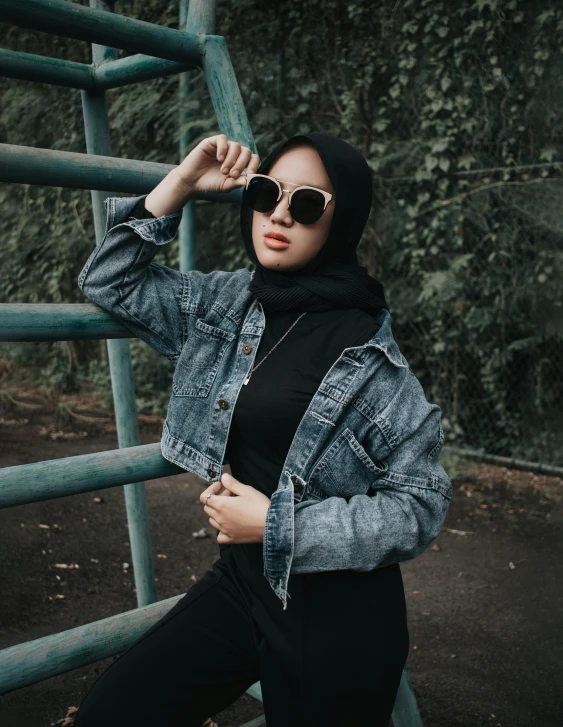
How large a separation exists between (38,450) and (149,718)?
14.7ft

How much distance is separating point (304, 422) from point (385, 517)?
23cm

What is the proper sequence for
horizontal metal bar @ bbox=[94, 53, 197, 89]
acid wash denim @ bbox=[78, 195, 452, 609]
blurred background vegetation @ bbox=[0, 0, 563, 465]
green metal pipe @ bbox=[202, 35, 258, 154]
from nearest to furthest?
acid wash denim @ bbox=[78, 195, 452, 609] < green metal pipe @ bbox=[202, 35, 258, 154] < horizontal metal bar @ bbox=[94, 53, 197, 89] < blurred background vegetation @ bbox=[0, 0, 563, 465]

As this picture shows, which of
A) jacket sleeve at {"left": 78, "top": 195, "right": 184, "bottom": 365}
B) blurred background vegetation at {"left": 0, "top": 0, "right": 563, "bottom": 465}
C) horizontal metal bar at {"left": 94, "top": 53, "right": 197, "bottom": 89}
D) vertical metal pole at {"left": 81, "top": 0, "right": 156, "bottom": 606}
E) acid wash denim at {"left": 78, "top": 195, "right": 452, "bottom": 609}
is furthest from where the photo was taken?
blurred background vegetation at {"left": 0, "top": 0, "right": 563, "bottom": 465}

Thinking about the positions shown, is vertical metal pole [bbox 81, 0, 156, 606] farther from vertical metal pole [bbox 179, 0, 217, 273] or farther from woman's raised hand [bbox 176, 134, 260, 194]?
vertical metal pole [bbox 179, 0, 217, 273]

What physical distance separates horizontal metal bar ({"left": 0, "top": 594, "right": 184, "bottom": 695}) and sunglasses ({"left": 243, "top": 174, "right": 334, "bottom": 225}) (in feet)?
2.95

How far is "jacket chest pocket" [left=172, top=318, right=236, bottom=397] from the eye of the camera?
147cm

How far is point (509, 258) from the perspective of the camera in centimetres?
485

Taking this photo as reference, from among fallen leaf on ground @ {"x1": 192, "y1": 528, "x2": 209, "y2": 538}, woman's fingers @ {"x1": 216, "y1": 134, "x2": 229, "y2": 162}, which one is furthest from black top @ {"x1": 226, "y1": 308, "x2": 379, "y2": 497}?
fallen leaf on ground @ {"x1": 192, "y1": 528, "x2": 209, "y2": 538}

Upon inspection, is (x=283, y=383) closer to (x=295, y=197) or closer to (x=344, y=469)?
(x=344, y=469)

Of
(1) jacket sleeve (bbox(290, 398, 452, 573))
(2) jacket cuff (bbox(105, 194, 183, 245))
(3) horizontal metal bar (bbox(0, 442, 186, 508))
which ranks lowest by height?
(1) jacket sleeve (bbox(290, 398, 452, 573))

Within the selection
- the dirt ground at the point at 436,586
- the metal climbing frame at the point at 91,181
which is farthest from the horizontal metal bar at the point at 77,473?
the dirt ground at the point at 436,586

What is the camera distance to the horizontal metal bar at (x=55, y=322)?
1.21 m

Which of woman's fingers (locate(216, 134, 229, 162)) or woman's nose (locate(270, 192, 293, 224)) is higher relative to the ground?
woman's fingers (locate(216, 134, 229, 162))

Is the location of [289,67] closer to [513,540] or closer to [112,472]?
[513,540]
